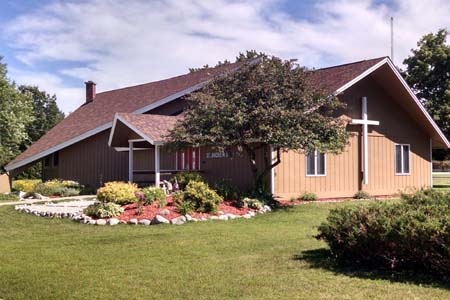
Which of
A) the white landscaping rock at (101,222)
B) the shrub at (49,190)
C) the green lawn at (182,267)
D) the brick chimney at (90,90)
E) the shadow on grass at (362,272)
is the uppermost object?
the brick chimney at (90,90)

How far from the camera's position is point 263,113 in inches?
609

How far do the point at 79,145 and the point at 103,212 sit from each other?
1250 cm

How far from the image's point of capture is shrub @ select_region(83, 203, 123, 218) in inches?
528

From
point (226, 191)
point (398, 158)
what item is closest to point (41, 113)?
point (398, 158)

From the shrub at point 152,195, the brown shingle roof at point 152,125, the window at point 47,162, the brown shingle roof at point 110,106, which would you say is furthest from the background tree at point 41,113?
the shrub at point 152,195

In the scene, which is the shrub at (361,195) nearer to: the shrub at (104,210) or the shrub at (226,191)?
the shrub at (226,191)

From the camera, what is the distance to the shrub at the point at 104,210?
13.4 m

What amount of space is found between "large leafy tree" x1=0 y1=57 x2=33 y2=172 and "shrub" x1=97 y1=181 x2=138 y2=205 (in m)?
20.2

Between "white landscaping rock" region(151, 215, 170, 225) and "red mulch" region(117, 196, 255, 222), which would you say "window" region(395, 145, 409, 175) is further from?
"white landscaping rock" region(151, 215, 170, 225)

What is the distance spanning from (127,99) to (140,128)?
9820mm

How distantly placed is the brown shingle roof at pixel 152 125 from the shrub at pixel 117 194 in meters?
3.55

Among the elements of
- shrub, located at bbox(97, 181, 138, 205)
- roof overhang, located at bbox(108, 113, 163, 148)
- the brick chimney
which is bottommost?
shrub, located at bbox(97, 181, 138, 205)

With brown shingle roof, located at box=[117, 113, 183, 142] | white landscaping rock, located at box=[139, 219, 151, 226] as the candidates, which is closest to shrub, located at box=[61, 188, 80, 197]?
brown shingle roof, located at box=[117, 113, 183, 142]

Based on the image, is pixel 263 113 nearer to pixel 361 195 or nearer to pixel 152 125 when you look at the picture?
pixel 152 125
